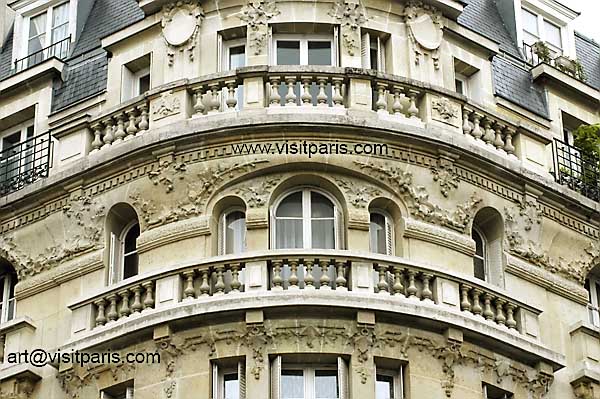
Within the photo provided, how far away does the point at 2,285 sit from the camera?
31797mm

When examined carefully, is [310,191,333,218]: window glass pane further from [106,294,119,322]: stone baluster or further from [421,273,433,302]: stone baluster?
[106,294,119,322]: stone baluster

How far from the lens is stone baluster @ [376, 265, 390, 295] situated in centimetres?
2816

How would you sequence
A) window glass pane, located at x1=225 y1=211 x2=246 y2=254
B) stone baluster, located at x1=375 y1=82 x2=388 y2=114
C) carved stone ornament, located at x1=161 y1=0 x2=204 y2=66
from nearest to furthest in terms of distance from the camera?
window glass pane, located at x1=225 y1=211 x2=246 y2=254
stone baluster, located at x1=375 y1=82 x2=388 y2=114
carved stone ornament, located at x1=161 y1=0 x2=204 y2=66

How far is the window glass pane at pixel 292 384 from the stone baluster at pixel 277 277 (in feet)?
3.92

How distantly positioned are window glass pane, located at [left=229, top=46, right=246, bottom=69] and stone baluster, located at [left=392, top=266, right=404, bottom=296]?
474cm

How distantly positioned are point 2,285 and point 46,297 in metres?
1.67

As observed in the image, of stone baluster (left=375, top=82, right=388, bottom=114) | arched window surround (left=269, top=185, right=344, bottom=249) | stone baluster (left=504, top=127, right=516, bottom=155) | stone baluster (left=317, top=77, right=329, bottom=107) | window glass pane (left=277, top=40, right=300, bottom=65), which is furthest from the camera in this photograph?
window glass pane (left=277, top=40, right=300, bottom=65)

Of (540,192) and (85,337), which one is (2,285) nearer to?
(85,337)

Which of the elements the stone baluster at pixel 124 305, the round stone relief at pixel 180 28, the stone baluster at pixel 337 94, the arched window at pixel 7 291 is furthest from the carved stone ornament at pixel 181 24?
the stone baluster at pixel 124 305

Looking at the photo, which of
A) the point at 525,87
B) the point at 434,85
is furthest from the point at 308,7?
the point at 525,87

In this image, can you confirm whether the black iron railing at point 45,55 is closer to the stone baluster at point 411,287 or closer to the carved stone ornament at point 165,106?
the carved stone ornament at point 165,106

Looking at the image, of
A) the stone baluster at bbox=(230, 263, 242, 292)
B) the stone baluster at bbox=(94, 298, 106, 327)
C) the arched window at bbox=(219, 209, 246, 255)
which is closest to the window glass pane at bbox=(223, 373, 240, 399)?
the stone baluster at bbox=(230, 263, 242, 292)

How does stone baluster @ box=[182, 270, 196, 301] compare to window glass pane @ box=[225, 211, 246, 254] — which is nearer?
stone baluster @ box=[182, 270, 196, 301]

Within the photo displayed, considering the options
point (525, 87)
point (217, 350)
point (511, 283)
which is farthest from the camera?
point (525, 87)
